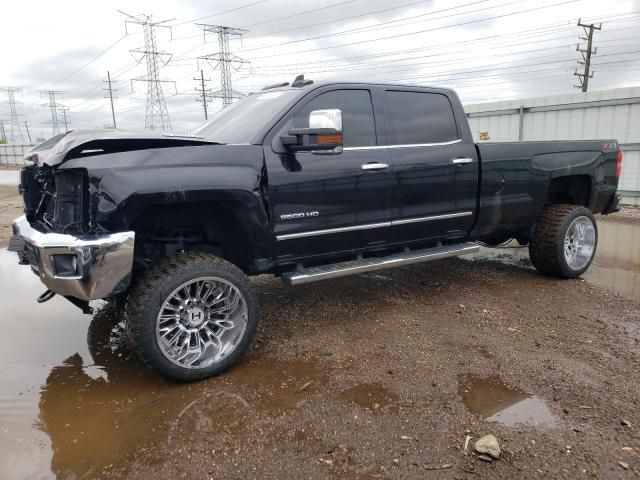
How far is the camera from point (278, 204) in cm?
367

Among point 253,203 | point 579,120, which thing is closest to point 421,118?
point 253,203

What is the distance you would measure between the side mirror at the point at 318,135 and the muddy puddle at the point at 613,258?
11.9ft

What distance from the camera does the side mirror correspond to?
3494mm

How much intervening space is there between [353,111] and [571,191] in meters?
3.19

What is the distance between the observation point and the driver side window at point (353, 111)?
4.04 m

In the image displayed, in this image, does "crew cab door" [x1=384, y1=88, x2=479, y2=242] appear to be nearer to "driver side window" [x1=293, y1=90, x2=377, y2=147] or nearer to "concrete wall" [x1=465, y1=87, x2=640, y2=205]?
"driver side window" [x1=293, y1=90, x2=377, y2=147]

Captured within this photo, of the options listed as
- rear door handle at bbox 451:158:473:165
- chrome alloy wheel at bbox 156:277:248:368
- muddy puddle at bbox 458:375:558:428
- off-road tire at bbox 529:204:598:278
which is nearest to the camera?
muddy puddle at bbox 458:375:558:428

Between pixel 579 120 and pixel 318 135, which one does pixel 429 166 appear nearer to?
pixel 318 135

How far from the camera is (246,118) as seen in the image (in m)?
4.12

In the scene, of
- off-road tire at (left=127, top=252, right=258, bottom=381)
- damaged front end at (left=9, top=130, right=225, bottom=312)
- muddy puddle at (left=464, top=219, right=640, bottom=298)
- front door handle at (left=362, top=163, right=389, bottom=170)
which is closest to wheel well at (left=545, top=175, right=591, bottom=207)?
muddy puddle at (left=464, top=219, right=640, bottom=298)

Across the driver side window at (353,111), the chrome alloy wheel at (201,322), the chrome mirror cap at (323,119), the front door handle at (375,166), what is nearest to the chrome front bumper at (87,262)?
the chrome alloy wheel at (201,322)

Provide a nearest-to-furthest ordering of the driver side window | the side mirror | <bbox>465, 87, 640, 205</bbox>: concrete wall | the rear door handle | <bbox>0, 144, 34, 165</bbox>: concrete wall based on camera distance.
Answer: the side mirror, the driver side window, the rear door handle, <bbox>465, 87, 640, 205</bbox>: concrete wall, <bbox>0, 144, 34, 165</bbox>: concrete wall

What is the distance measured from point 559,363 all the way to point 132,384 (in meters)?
2.98

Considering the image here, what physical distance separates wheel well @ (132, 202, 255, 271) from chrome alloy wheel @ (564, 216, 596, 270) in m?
3.76
